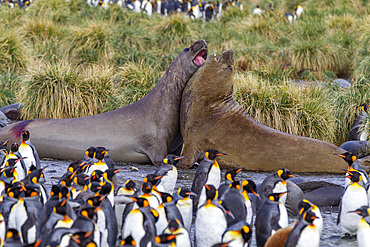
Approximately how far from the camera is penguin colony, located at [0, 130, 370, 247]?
4051 mm

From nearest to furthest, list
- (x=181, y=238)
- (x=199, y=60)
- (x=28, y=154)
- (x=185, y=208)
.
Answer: (x=181, y=238)
(x=185, y=208)
(x=28, y=154)
(x=199, y=60)

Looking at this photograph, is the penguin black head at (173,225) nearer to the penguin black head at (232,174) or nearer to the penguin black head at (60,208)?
the penguin black head at (60,208)

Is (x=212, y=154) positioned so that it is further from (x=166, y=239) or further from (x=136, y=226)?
(x=166, y=239)

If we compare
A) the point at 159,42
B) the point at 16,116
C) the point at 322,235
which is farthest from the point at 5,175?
the point at 159,42

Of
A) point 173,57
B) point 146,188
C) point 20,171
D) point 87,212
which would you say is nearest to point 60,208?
point 87,212

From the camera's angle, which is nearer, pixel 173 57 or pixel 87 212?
pixel 87 212

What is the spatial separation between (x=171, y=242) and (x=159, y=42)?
503 inches

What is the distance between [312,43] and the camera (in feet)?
51.9

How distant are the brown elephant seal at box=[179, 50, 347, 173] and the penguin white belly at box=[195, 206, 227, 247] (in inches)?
118

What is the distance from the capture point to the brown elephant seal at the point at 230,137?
7617mm

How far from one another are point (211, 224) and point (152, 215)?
0.49 metres

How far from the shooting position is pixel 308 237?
13.9ft

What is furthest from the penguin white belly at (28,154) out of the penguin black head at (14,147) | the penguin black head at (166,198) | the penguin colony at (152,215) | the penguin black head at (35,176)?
the penguin black head at (166,198)

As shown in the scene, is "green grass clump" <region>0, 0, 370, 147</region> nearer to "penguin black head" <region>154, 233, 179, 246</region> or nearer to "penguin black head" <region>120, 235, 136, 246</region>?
"penguin black head" <region>120, 235, 136, 246</region>
